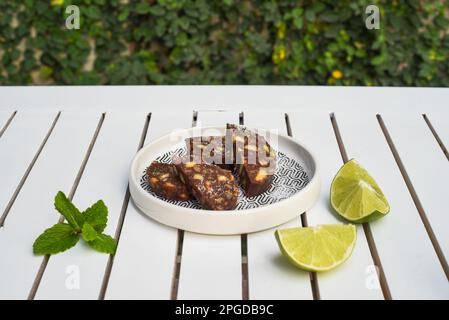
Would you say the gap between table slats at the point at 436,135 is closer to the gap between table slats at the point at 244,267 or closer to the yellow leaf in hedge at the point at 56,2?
the gap between table slats at the point at 244,267

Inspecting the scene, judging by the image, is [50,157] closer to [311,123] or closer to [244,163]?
[244,163]

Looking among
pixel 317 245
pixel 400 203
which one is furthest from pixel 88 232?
pixel 400 203

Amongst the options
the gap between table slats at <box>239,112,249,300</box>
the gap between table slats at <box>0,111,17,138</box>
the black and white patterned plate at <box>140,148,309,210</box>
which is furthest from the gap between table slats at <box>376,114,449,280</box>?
the gap between table slats at <box>0,111,17,138</box>

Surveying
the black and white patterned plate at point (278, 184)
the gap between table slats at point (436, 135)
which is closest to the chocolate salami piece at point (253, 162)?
the black and white patterned plate at point (278, 184)

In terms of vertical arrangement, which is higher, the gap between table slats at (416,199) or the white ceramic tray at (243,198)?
the white ceramic tray at (243,198)

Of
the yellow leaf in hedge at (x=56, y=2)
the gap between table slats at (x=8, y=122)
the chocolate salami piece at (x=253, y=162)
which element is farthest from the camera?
the yellow leaf in hedge at (x=56, y=2)

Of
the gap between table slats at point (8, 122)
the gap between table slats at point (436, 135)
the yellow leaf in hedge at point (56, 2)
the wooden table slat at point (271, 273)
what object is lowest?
the yellow leaf in hedge at point (56, 2)

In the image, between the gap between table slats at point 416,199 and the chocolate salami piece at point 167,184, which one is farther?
the chocolate salami piece at point 167,184
